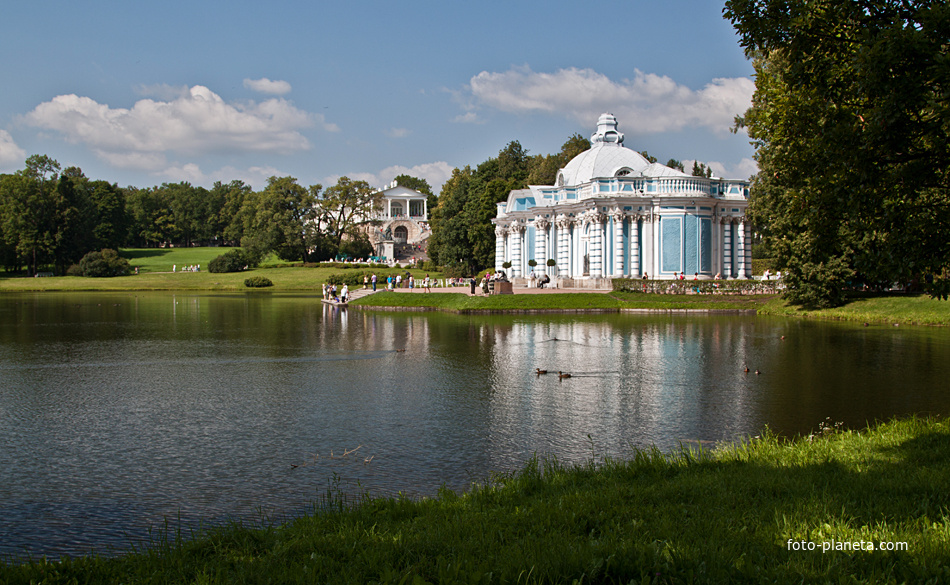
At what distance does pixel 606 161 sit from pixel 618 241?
8562 millimetres

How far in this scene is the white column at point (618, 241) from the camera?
47969 mm

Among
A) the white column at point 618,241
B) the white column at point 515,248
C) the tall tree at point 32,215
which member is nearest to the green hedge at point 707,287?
the white column at point 618,241

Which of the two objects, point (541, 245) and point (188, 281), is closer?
point (541, 245)

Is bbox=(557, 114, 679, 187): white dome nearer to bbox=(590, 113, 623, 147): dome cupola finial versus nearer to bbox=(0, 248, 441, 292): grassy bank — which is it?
bbox=(590, 113, 623, 147): dome cupola finial

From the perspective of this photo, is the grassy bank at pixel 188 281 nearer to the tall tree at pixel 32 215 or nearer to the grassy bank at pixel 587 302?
the tall tree at pixel 32 215

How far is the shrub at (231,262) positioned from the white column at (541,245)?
4166 centimetres

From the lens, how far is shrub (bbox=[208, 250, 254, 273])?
83.1 m

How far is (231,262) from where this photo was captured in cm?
8344

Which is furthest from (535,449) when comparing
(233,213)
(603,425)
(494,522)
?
(233,213)

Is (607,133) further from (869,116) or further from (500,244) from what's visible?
(869,116)

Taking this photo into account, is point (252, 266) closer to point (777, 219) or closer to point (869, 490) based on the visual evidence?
point (777, 219)

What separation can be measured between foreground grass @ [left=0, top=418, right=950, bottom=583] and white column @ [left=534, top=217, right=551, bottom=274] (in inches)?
2003

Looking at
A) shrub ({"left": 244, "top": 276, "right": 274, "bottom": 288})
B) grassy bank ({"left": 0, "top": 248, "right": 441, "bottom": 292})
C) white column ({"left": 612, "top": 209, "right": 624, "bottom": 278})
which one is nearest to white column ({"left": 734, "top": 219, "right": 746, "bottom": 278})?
white column ({"left": 612, "top": 209, "right": 624, "bottom": 278})

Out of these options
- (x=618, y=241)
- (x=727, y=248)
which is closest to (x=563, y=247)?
(x=618, y=241)
